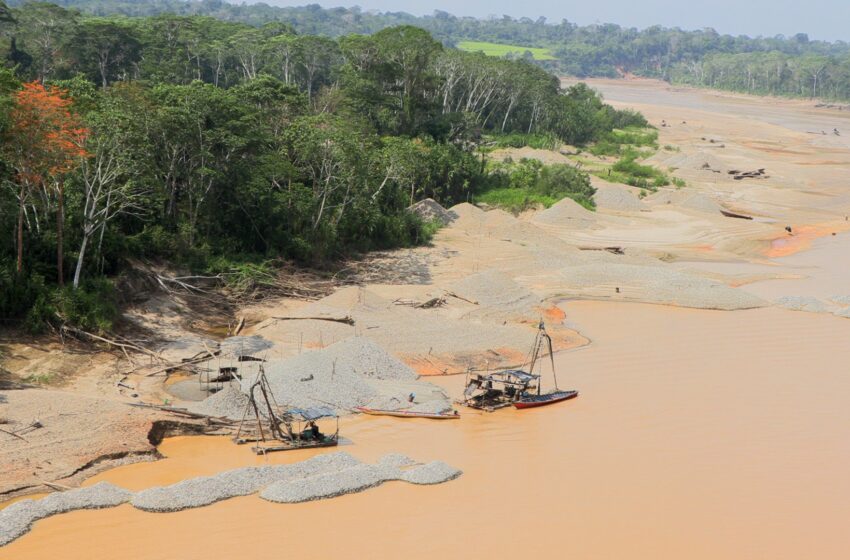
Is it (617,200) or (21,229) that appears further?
(617,200)

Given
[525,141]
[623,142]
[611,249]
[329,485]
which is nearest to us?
[329,485]

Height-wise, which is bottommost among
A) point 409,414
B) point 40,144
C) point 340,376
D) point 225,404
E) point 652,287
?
point 409,414

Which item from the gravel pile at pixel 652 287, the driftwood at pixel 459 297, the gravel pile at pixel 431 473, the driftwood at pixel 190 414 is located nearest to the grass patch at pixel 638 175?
the gravel pile at pixel 652 287

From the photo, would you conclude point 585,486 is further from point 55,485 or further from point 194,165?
point 194,165

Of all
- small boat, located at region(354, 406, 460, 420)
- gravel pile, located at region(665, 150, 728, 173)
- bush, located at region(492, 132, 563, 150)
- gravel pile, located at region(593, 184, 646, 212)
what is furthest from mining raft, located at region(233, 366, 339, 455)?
gravel pile, located at region(665, 150, 728, 173)

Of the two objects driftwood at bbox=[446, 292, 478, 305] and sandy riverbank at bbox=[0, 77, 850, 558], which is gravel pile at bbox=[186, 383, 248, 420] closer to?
sandy riverbank at bbox=[0, 77, 850, 558]

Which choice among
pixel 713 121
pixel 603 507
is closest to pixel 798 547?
pixel 603 507

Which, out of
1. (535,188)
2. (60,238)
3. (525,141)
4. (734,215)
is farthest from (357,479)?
(525,141)
